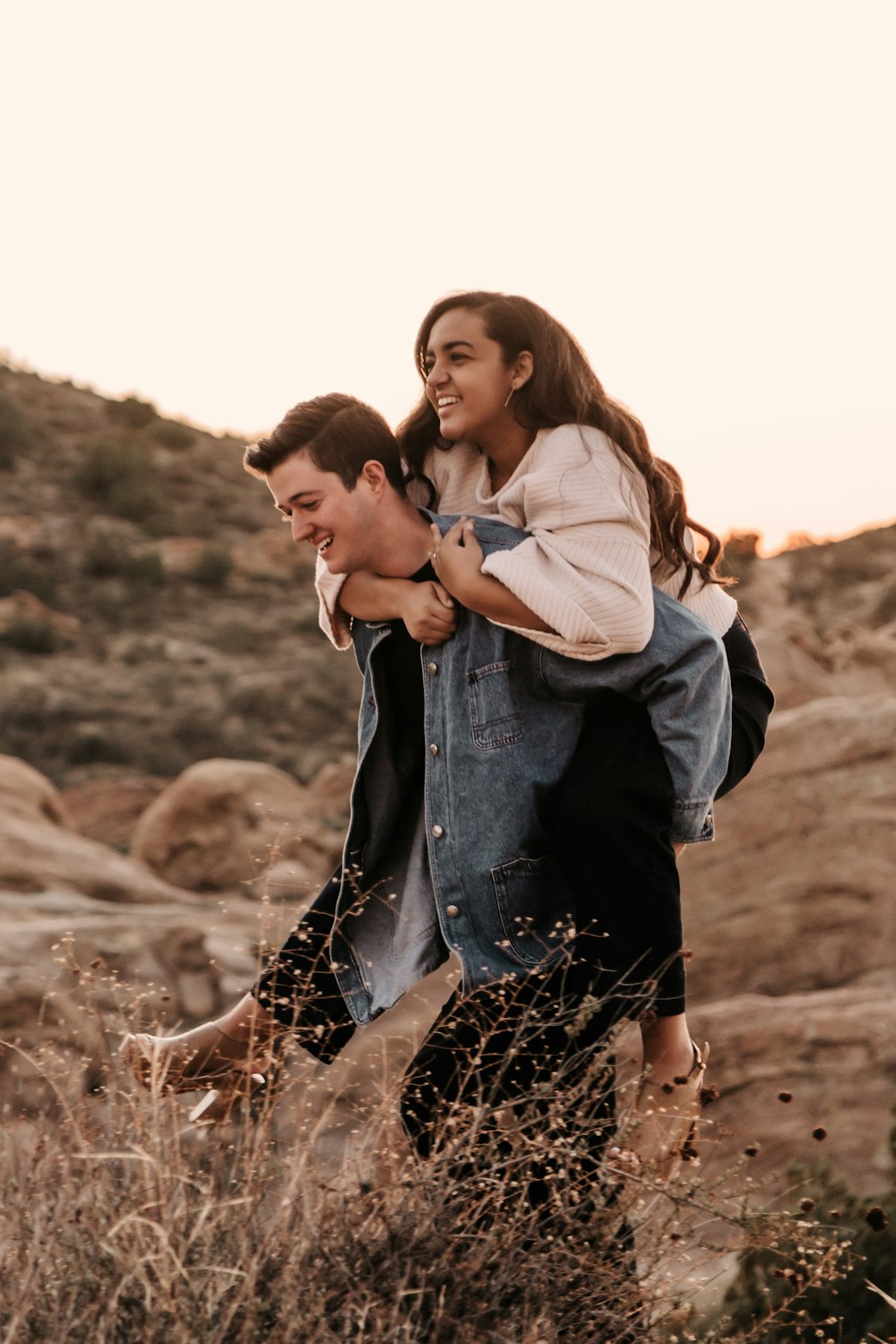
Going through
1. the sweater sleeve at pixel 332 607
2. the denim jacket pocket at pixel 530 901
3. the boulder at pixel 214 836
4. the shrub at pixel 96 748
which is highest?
the sweater sleeve at pixel 332 607

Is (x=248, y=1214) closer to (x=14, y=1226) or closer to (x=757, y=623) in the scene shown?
(x=14, y=1226)

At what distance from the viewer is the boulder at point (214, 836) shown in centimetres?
999

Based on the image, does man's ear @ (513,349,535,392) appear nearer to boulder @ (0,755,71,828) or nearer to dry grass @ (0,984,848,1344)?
dry grass @ (0,984,848,1344)

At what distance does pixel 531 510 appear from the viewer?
9.28 feet

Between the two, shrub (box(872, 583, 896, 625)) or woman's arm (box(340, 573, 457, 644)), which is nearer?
woman's arm (box(340, 573, 457, 644))

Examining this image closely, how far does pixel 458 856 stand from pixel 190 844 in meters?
7.64

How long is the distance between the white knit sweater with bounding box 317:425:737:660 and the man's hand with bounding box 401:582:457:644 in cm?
17

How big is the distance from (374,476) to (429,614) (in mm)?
338

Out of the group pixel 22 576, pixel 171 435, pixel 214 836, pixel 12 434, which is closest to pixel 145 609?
pixel 22 576

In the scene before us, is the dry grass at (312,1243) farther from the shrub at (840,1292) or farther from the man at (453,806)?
the shrub at (840,1292)

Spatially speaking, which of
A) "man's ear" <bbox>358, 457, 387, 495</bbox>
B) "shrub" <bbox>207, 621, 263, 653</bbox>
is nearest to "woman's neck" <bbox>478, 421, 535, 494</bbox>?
"man's ear" <bbox>358, 457, 387, 495</bbox>

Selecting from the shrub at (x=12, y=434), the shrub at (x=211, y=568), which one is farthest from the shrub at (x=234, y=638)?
the shrub at (x=12, y=434)

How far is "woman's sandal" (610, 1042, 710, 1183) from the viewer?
2.46 meters

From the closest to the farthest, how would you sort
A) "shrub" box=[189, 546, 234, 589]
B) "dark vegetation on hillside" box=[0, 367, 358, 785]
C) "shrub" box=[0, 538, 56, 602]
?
1. "dark vegetation on hillside" box=[0, 367, 358, 785]
2. "shrub" box=[0, 538, 56, 602]
3. "shrub" box=[189, 546, 234, 589]
